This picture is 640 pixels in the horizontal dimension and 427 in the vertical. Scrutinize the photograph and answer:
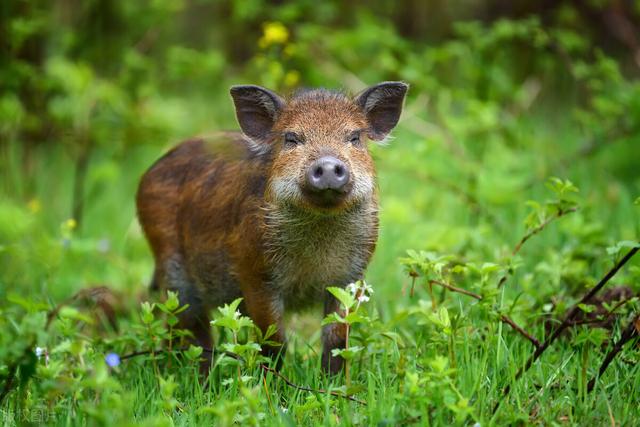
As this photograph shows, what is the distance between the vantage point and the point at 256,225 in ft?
15.0

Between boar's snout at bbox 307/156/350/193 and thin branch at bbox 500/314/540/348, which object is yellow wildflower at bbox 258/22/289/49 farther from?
thin branch at bbox 500/314/540/348

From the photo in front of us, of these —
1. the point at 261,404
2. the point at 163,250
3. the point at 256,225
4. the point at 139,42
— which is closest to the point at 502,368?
the point at 261,404

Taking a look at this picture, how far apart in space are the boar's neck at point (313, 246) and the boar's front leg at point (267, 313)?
8 centimetres

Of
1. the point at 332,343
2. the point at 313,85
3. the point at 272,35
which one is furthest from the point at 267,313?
the point at 313,85

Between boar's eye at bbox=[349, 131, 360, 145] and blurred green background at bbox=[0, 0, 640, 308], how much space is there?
1.31 meters

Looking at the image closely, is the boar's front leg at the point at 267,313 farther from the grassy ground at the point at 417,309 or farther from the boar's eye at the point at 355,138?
the boar's eye at the point at 355,138

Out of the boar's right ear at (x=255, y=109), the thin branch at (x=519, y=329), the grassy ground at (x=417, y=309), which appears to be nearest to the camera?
the grassy ground at (x=417, y=309)

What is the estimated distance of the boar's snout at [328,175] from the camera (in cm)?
403

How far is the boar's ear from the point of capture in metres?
4.75

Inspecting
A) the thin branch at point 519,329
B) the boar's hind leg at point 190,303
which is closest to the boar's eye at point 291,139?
the boar's hind leg at point 190,303

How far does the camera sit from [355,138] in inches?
180

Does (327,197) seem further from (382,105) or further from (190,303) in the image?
(190,303)

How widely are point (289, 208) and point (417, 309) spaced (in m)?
0.85

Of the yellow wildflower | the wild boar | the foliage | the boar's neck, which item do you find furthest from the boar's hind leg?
the yellow wildflower
